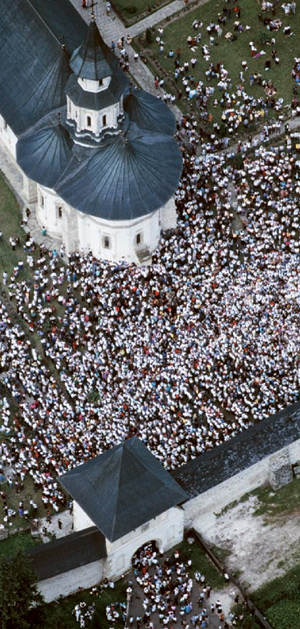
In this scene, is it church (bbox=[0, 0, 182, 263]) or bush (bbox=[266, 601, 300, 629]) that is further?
church (bbox=[0, 0, 182, 263])

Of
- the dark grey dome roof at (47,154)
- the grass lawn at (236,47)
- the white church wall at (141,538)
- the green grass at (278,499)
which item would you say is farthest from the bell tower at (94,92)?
the white church wall at (141,538)

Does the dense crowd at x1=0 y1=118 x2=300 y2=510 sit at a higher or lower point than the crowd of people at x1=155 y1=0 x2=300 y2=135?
lower

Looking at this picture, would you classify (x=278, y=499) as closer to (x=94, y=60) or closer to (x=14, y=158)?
(x=94, y=60)

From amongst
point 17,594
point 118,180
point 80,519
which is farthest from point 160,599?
point 118,180

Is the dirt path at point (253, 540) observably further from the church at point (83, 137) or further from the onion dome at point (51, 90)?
the onion dome at point (51, 90)

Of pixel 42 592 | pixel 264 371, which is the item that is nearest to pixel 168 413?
pixel 264 371

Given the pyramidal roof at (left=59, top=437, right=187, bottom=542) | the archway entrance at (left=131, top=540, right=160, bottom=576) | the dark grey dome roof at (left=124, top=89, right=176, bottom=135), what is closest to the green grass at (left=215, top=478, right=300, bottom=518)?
the archway entrance at (left=131, top=540, right=160, bottom=576)

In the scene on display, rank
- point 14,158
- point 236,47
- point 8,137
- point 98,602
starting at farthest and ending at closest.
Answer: point 236,47 → point 14,158 → point 8,137 → point 98,602

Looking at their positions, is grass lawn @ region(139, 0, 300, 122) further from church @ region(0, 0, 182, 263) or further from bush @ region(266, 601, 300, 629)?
A: bush @ region(266, 601, 300, 629)
